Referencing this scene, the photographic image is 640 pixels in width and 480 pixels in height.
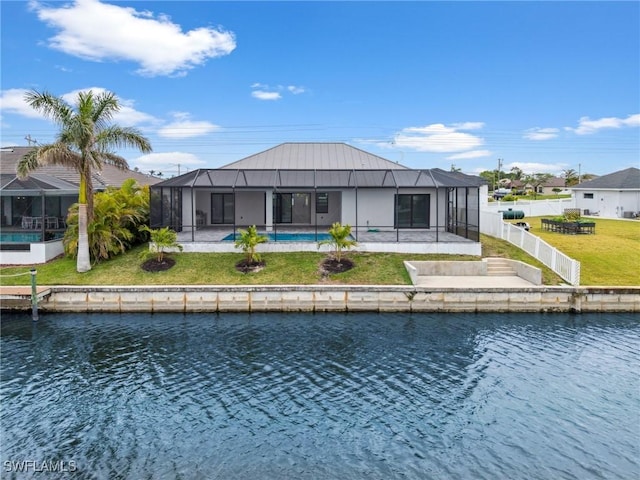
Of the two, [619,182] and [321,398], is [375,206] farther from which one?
[619,182]

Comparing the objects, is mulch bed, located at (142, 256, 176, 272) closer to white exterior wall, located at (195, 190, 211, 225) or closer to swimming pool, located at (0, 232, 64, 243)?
swimming pool, located at (0, 232, 64, 243)

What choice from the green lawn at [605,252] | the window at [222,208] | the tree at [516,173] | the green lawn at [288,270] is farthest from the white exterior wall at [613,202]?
the tree at [516,173]

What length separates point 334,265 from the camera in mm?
20859

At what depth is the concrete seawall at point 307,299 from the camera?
60.1ft

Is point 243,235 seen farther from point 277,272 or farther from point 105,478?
point 105,478

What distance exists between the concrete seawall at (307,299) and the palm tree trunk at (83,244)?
215cm

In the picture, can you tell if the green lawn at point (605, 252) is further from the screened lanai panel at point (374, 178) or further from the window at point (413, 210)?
→ the screened lanai panel at point (374, 178)

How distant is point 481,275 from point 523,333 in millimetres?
5533

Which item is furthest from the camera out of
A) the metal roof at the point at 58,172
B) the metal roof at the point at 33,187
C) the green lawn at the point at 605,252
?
the metal roof at the point at 58,172

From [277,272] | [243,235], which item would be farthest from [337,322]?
[243,235]

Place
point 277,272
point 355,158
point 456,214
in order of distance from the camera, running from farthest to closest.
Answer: point 355,158 < point 456,214 < point 277,272

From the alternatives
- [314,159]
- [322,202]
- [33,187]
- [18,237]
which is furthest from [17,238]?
[314,159]

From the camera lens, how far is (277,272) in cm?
2034

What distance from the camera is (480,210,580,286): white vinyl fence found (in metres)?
19.2
